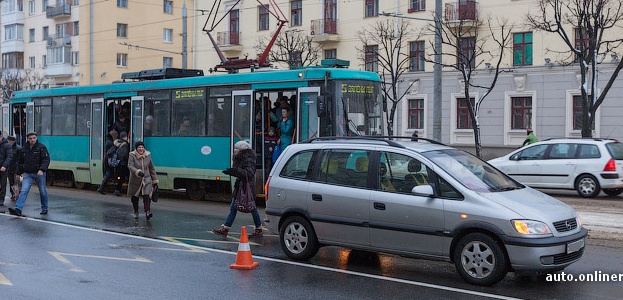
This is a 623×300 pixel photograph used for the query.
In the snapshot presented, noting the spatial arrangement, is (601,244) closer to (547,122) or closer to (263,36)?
(547,122)

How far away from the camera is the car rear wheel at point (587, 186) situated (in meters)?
19.9

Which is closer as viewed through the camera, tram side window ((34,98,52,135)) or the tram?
the tram

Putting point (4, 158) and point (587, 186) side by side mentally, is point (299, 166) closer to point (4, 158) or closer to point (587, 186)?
point (4, 158)

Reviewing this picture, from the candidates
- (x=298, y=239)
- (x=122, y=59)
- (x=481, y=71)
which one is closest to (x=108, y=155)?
(x=298, y=239)

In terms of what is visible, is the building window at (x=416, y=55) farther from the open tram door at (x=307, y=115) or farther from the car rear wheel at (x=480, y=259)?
the car rear wheel at (x=480, y=259)

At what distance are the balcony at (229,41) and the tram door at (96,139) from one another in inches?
988

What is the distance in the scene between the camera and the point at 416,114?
134 ft

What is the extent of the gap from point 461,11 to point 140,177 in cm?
2562

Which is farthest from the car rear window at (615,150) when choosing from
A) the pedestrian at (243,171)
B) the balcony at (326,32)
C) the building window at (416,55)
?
the balcony at (326,32)

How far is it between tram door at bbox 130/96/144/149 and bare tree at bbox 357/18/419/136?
18.9 m

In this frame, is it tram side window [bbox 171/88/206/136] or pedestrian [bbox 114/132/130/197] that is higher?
tram side window [bbox 171/88/206/136]

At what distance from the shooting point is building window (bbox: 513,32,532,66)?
118 ft

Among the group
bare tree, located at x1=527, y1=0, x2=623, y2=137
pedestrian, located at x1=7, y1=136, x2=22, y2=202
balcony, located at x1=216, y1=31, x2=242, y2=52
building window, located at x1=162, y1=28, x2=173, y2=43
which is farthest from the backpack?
building window, located at x1=162, y1=28, x2=173, y2=43

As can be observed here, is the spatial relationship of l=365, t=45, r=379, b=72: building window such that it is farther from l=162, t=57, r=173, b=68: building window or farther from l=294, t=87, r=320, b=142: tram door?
l=162, t=57, r=173, b=68: building window
